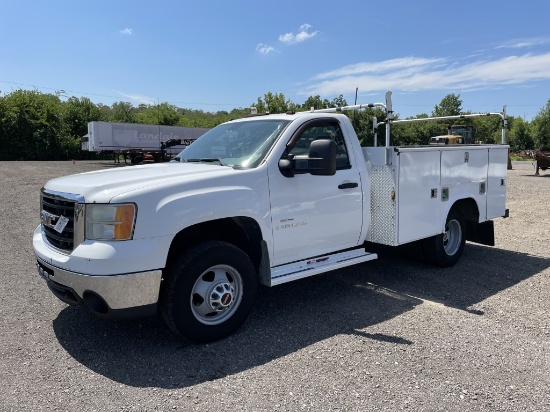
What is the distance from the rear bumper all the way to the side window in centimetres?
199

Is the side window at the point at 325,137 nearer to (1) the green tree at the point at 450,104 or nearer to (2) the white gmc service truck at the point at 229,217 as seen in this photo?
(2) the white gmc service truck at the point at 229,217

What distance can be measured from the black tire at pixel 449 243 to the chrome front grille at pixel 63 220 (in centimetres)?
457

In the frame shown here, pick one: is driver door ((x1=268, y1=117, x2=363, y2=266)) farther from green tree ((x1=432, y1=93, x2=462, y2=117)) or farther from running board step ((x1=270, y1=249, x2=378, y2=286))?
green tree ((x1=432, y1=93, x2=462, y2=117))

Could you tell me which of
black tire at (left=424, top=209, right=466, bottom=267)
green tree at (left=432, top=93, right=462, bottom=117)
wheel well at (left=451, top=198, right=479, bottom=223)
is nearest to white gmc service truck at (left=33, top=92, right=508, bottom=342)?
black tire at (left=424, top=209, right=466, bottom=267)

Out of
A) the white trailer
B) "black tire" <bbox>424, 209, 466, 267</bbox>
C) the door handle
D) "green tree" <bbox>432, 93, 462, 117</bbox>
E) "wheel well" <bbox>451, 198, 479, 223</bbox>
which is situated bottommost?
"black tire" <bbox>424, 209, 466, 267</bbox>

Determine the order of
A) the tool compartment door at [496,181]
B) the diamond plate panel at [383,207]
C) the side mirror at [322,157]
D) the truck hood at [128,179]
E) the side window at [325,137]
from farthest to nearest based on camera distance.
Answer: the tool compartment door at [496,181] < the diamond plate panel at [383,207] < the side window at [325,137] < the side mirror at [322,157] < the truck hood at [128,179]

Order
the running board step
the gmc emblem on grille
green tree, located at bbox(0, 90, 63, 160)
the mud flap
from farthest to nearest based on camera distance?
1. green tree, located at bbox(0, 90, 63, 160)
2. the mud flap
3. the running board step
4. the gmc emblem on grille

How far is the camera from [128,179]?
12.8 ft

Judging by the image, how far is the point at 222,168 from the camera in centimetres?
428

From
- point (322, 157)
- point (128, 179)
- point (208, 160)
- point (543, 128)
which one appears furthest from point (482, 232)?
point (543, 128)

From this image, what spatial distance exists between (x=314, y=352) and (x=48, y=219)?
8.70ft

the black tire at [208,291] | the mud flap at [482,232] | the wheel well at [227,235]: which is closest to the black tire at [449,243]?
the mud flap at [482,232]

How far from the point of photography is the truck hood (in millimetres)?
3619

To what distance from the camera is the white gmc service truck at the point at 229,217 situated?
3.54 metres
